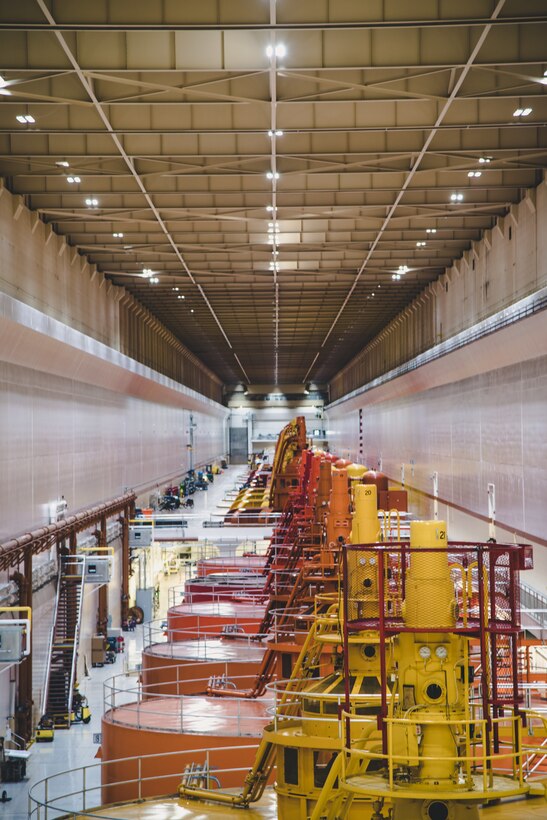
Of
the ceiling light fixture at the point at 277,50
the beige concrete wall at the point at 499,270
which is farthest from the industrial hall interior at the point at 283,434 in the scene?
the beige concrete wall at the point at 499,270

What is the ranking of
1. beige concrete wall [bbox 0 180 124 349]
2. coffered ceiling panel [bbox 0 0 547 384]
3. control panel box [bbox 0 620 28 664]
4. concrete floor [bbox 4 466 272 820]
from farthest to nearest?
beige concrete wall [bbox 0 180 124 349]
control panel box [bbox 0 620 28 664]
concrete floor [bbox 4 466 272 820]
coffered ceiling panel [bbox 0 0 547 384]

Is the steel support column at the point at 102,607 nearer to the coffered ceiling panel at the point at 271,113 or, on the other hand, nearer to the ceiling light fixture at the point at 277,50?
the coffered ceiling panel at the point at 271,113

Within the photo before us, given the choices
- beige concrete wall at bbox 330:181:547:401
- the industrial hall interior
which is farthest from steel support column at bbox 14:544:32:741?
beige concrete wall at bbox 330:181:547:401

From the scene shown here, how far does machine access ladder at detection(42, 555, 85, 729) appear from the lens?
27.2 meters

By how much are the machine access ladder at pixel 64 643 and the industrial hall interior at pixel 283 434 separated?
105 mm

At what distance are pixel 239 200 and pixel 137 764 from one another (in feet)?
66.9

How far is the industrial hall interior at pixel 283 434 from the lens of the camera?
941 cm

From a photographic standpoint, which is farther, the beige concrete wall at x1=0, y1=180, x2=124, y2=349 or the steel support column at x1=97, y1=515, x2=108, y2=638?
the steel support column at x1=97, y1=515, x2=108, y2=638

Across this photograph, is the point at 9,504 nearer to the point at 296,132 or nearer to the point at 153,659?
the point at 153,659

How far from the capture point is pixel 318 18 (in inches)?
738

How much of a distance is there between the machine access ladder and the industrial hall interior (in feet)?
0.35

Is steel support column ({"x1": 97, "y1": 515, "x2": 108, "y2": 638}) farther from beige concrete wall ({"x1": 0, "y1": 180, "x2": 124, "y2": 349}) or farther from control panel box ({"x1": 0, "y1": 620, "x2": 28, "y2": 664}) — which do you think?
control panel box ({"x1": 0, "y1": 620, "x2": 28, "y2": 664})

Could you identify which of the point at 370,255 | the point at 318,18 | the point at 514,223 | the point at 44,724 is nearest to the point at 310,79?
the point at 318,18

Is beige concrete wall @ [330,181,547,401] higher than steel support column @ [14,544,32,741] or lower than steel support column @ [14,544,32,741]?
higher
